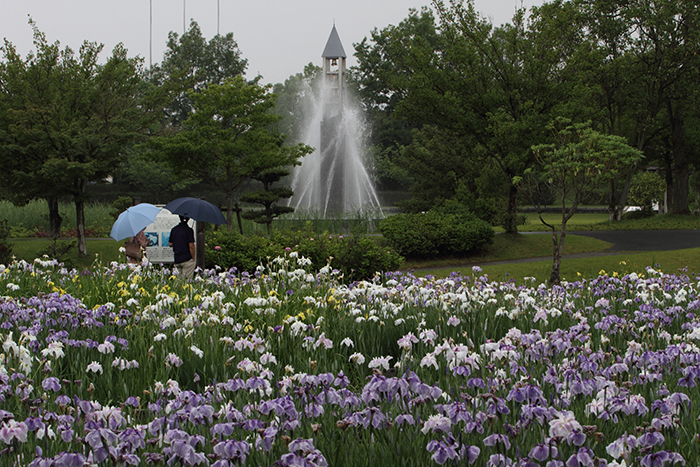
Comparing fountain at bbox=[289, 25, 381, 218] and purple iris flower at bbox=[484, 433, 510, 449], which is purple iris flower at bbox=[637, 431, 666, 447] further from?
fountain at bbox=[289, 25, 381, 218]

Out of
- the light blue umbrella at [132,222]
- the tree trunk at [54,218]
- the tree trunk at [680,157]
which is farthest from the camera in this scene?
the tree trunk at [680,157]

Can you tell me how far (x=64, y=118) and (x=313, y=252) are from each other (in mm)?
9366

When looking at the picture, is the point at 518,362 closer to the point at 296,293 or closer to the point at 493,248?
the point at 296,293

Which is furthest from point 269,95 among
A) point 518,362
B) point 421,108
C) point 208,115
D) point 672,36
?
point 672,36

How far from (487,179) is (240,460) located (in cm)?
2347

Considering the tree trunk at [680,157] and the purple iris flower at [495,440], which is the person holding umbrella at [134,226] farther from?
the tree trunk at [680,157]

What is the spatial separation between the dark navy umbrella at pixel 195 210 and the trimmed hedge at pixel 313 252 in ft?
7.46

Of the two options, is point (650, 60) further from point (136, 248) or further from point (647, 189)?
point (136, 248)

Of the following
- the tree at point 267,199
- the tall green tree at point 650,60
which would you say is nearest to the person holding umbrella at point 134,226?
the tree at point 267,199

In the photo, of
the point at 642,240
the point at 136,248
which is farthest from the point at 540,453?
the point at 642,240

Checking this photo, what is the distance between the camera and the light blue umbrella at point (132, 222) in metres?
10.1

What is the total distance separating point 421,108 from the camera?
21203 millimetres

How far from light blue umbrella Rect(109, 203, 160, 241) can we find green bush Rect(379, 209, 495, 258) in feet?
26.6

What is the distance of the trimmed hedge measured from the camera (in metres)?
12.9
